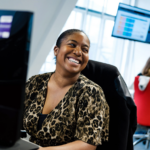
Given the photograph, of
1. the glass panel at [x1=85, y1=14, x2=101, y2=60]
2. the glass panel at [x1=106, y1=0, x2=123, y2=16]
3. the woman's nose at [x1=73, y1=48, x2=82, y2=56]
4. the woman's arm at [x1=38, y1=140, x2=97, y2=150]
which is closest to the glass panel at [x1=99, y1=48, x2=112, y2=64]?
the glass panel at [x1=85, y1=14, x2=101, y2=60]

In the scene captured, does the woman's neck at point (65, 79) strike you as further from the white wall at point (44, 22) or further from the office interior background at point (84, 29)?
the white wall at point (44, 22)

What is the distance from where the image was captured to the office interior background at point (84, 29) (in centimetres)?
196

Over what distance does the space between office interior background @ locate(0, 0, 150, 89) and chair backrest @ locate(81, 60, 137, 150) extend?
42 centimetres

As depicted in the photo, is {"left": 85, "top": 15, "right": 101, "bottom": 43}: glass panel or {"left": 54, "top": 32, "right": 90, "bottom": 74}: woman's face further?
{"left": 85, "top": 15, "right": 101, "bottom": 43}: glass panel

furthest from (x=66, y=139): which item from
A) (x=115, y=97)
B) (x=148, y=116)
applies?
(x=148, y=116)

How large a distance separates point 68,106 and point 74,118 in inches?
2.6

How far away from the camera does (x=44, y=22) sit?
6.58 feet

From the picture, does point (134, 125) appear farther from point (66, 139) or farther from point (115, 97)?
point (66, 139)

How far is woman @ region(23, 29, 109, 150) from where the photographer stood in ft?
2.84

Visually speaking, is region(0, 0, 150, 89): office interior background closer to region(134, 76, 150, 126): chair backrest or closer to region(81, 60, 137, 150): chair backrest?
region(81, 60, 137, 150): chair backrest

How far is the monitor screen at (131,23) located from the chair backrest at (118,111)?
1813mm

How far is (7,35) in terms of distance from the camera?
1.23 ft

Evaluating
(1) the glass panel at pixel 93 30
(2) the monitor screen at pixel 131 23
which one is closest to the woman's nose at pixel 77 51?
(2) the monitor screen at pixel 131 23

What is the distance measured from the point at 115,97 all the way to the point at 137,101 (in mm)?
1581
